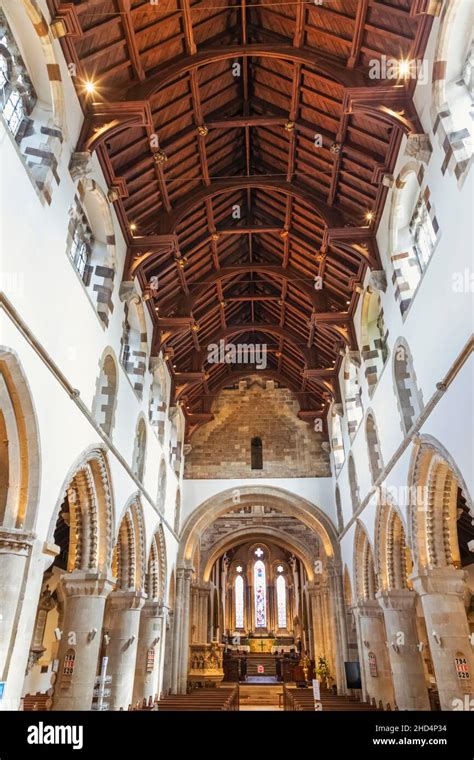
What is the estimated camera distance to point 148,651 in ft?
51.8

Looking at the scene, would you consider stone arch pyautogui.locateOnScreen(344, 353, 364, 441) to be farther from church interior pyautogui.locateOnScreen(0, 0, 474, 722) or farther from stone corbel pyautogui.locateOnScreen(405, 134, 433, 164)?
stone corbel pyautogui.locateOnScreen(405, 134, 433, 164)

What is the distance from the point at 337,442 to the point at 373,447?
5981mm

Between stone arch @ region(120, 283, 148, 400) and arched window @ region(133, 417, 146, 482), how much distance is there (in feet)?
2.90

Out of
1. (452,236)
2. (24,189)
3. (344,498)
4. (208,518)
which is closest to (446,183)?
(452,236)

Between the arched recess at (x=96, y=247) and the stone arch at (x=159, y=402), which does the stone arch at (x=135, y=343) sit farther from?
the arched recess at (x=96, y=247)

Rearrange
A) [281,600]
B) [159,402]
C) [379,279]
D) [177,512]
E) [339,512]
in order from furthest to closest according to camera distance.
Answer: [281,600] < [177,512] < [339,512] < [159,402] < [379,279]

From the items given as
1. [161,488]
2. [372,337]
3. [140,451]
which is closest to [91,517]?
[140,451]

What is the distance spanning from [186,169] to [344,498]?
12002 mm

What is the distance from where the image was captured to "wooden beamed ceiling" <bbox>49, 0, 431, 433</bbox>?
31.7 feet

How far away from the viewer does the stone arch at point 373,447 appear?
45.0 feet

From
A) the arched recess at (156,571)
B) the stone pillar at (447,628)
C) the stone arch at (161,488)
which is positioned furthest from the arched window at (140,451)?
the stone pillar at (447,628)

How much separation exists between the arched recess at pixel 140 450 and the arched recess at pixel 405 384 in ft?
22.3

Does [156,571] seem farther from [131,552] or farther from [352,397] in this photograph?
[352,397]

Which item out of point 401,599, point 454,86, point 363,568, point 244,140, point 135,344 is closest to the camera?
point 454,86
